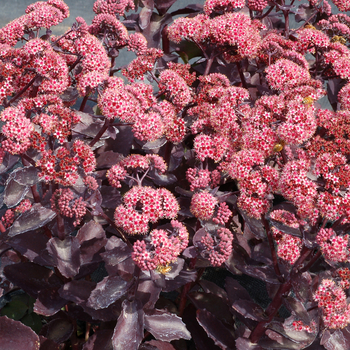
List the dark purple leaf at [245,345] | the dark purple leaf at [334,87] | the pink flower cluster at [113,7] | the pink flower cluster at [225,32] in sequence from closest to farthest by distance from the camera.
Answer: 1. the dark purple leaf at [245,345]
2. the pink flower cluster at [225,32]
3. the pink flower cluster at [113,7]
4. the dark purple leaf at [334,87]

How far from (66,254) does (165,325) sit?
34 centimetres

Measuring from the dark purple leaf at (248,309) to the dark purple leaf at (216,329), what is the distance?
0.41 feet

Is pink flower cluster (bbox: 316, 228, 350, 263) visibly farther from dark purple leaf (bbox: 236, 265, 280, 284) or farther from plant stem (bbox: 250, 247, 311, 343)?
dark purple leaf (bbox: 236, 265, 280, 284)

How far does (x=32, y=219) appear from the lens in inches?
41.6

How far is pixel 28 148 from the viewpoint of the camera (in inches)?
40.6

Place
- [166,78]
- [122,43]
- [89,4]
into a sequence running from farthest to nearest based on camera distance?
[89,4], [122,43], [166,78]

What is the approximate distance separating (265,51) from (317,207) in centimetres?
74

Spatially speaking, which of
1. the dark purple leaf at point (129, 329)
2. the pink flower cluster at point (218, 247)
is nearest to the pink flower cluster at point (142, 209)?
the pink flower cluster at point (218, 247)

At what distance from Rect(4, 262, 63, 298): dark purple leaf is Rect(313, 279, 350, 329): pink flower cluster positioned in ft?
2.59

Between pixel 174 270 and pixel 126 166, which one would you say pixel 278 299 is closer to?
pixel 174 270

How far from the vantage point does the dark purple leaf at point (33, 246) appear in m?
1.18

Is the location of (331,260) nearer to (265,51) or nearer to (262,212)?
(262,212)

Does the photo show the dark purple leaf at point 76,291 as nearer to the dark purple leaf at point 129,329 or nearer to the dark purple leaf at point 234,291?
the dark purple leaf at point 129,329

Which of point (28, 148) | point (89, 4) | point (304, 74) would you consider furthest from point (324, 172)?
point (89, 4)
